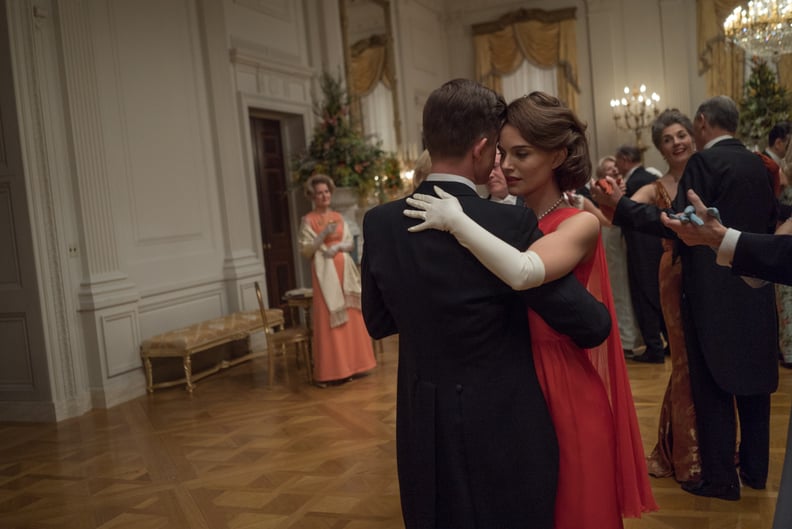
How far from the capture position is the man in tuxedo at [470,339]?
1570mm

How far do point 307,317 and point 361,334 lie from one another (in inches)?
22.5

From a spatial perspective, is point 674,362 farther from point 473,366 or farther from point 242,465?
point 242,465

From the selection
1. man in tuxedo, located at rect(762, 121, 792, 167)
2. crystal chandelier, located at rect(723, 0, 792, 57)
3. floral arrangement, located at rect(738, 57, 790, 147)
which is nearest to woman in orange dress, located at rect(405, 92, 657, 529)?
man in tuxedo, located at rect(762, 121, 792, 167)

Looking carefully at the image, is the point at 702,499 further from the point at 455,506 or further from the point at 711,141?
the point at 455,506

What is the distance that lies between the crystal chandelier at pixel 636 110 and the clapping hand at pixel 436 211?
10581mm

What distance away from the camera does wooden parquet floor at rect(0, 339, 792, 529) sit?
3215mm

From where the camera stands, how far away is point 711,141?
123 inches

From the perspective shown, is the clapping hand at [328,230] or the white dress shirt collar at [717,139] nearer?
the white dress shirt collar at [717,139]

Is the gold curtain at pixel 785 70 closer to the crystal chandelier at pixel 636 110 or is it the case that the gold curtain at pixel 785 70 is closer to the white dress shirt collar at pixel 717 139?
the crystal chandelier at pixel 636 110

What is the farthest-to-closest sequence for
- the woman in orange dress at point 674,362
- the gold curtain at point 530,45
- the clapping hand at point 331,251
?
the gold curtain at point 530,45 < the clapping hand at point 331,251 < the woman in orange dress at point 674,362

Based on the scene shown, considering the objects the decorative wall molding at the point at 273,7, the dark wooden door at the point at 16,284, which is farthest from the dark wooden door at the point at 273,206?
the dark wooden door at the point at 16,284

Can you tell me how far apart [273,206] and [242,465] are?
492 cm

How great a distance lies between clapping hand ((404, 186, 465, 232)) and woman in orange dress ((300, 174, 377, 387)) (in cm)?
435

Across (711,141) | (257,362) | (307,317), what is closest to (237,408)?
(307,317)
